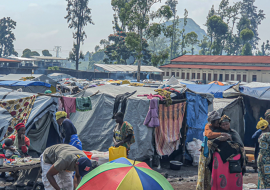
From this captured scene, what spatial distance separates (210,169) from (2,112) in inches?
210

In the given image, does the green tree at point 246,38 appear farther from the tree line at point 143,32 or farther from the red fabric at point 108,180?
the red fabric at point 108,180

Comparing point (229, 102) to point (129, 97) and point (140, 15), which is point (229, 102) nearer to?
point (129, 97)

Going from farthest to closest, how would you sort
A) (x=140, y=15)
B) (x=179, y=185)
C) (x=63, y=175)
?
(x=140, y=15) → (x=179, y=185) → (x=63, y=175)

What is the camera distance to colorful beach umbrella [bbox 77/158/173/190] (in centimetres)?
382

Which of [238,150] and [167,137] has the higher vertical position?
[238,150]

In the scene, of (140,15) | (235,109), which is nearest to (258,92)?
(235,109)

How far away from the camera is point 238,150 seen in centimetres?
485

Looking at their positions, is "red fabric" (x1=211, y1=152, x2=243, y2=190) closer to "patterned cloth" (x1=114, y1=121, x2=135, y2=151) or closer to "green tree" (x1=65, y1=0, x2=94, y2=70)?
"patterned cloth" (x1=114, y1=121, x2=135, y2=151)

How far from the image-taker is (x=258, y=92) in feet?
35.0

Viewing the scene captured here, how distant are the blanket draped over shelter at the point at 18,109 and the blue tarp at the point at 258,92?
7033 mm

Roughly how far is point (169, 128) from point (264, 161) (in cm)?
375

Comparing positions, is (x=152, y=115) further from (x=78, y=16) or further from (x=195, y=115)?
(x=78, y=16)

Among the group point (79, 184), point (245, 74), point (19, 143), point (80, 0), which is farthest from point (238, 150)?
point (80, 0)

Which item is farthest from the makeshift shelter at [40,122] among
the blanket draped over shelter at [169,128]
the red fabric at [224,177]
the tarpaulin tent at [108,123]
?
the red fabric at [224,177]
